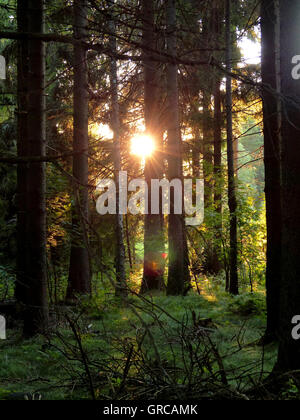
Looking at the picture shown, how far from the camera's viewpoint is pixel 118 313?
991 cm

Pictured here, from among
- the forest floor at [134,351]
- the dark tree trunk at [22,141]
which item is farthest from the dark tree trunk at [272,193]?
the dark tree trunk at [22,141]

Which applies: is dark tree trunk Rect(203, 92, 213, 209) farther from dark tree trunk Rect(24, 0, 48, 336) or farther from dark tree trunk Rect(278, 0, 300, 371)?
dark tree trunk Rect(278, 0, 300, 371)

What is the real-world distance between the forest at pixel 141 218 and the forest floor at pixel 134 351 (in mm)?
43

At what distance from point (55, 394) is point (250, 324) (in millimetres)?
5448

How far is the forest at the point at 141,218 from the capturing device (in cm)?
295

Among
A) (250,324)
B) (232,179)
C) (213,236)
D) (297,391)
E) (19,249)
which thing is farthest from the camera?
(213,236)

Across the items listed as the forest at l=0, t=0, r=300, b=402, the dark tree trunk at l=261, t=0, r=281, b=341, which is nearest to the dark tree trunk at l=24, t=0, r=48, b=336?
the forest at l=0, t=0, r=300, b=402

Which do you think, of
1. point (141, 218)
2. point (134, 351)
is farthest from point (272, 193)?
point (141, 218)

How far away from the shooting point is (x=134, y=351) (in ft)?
12.0

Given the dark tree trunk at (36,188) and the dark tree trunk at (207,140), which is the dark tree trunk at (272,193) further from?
the dark tree trunk at (207,140)


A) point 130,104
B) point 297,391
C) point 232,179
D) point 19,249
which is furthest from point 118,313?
point 130,104

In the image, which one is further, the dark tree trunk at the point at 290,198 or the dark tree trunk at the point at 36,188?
the dark tree trunk at the point at 36,188

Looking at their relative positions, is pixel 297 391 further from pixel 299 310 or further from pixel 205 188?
pixel 205 188
